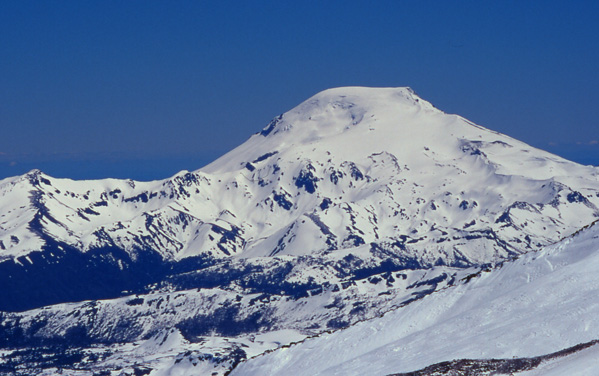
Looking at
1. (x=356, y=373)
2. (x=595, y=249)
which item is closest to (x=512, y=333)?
(x=356, y=373)

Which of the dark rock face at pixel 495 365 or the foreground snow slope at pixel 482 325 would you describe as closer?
the dark rock face at pixel 495 365

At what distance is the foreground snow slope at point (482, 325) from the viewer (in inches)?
3688

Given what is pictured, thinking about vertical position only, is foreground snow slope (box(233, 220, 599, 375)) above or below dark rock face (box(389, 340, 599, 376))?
above

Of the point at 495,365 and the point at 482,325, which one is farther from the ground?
the point at 482,325

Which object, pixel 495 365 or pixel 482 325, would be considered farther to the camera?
pixel 482 325

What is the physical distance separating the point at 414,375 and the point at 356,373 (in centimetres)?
1231

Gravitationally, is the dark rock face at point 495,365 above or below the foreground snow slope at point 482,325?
below

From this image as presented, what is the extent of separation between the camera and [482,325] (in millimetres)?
104062

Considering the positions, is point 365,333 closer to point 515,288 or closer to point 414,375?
point 515,288

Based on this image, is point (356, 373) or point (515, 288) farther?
point (515, 288)

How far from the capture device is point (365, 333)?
121062 mm

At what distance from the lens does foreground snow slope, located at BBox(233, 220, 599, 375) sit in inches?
3688

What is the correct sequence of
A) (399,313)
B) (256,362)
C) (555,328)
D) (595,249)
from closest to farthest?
(555,328) < (595,249) < (399,313) < (256,362)

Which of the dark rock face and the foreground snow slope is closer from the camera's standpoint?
the dark rock face
